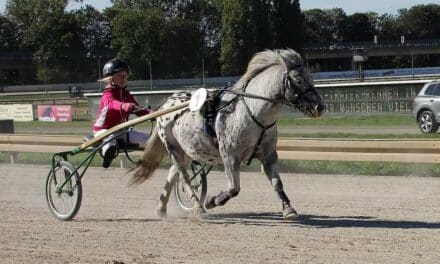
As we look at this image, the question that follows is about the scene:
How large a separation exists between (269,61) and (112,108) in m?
2.34

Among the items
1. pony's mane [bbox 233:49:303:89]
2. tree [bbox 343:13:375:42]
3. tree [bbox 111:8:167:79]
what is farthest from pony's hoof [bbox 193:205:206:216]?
tree [bbox 343:13:375:42]

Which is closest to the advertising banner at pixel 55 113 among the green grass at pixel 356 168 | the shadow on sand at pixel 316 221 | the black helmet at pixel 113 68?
the green grass at pixel 356 168

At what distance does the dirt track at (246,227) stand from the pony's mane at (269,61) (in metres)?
1.74

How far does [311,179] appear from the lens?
14000mm

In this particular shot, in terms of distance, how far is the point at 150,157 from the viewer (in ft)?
33.6

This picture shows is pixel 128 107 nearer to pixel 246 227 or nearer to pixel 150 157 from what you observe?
pixel 150 157

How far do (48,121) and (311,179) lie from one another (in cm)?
3145

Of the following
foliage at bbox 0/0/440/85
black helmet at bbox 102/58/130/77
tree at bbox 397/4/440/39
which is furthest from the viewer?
tree at bbox 397/4/440/39

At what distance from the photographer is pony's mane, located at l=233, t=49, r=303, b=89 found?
8654 millimetres

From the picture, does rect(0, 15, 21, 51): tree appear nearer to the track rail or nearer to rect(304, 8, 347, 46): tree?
rect(304, 8, 347, 46): tree

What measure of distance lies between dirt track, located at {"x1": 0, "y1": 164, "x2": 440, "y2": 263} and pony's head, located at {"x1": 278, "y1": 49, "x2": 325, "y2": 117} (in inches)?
52.8

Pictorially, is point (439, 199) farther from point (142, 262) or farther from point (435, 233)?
point (142, 262)

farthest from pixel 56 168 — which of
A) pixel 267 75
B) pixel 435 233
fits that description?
pixel 435 233

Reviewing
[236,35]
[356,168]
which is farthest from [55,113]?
[236,35]
